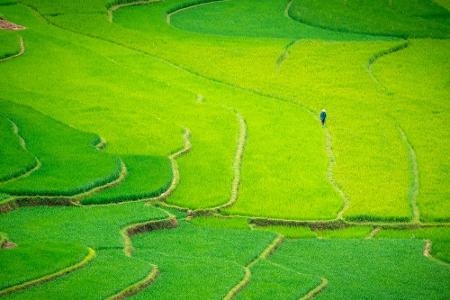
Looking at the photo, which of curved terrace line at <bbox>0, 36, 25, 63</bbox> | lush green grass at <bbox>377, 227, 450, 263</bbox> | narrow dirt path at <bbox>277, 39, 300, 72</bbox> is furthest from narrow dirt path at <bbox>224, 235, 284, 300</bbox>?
curved terrace line at <bbox>0, 36, 25, 63</bbox>

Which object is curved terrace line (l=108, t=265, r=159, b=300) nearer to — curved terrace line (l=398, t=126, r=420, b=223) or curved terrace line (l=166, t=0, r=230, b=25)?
curved terrace line (l=398, t=126, r=420, b=223)

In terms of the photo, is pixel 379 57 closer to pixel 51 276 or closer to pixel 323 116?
pixel 323 116

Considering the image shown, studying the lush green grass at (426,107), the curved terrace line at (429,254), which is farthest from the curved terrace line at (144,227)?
the lush green grass at (426,107)

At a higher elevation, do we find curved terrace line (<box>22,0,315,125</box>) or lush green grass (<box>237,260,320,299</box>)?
lush green grass (<box>237,260,320,299</box>)

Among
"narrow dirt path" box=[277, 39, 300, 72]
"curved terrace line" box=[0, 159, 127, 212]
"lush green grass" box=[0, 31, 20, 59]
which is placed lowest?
"curved terrace line" box=[0, 159, 127, 212]

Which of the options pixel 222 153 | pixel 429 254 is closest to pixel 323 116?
pixel 222 153

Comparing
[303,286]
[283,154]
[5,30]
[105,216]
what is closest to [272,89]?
[283,154]
